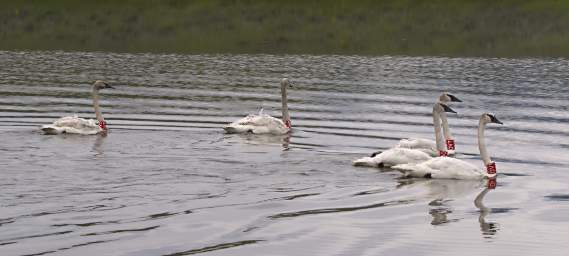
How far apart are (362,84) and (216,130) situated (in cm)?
1965

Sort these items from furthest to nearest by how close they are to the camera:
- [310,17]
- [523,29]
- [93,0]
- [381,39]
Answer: [93,0] → [310,17] → [523,29] → [381,39]

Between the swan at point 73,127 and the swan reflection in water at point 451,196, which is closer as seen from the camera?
the swan reflection in water at point 451,196

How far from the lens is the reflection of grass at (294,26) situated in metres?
88.0

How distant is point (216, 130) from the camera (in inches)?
1421

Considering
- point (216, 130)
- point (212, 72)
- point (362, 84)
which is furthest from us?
point (212, 72)

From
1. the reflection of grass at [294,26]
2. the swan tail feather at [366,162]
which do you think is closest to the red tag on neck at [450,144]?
the swan tail feather at [366,162]

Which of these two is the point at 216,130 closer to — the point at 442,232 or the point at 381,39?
the point at 442,232

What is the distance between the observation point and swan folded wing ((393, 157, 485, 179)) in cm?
2758

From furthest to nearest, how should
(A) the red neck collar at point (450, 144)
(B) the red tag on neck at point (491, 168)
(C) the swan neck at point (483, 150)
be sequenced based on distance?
(A) the red neck collar at point (450, 144) < (C) the swan neck at point (483, 150) < (B) the red tag on neck at point (491, 168)

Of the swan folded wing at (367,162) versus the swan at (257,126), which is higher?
the swan at (257,126)

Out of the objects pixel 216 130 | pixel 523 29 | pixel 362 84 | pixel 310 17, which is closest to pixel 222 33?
pixel 310 17

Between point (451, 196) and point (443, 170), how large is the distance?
6.43ft

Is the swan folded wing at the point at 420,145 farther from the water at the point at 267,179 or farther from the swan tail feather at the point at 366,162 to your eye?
the swan tail feather at the point at 366,162

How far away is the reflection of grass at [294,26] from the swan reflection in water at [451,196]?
54672 millimetres
